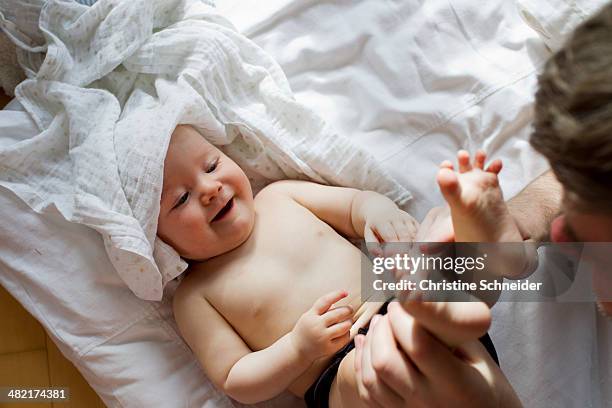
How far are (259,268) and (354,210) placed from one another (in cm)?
18

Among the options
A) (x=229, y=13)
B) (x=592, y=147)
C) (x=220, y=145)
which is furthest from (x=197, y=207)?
(x=592, y=147)

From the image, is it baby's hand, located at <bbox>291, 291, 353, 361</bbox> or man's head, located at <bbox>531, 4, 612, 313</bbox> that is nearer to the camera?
man's head, located at <bbox>531, 4, 612, 313</bbox>

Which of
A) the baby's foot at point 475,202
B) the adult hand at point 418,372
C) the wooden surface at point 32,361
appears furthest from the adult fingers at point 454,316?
the wooden surface at point 32,361

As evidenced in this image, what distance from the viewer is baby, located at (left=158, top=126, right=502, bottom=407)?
994mm

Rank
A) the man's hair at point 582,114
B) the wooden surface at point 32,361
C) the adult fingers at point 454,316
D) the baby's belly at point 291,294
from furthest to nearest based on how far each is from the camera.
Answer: the wooden surface at point 32,361
the baby's belly at point 291,294
the adult fingers at point 454,316
the man's hair at point 582,114

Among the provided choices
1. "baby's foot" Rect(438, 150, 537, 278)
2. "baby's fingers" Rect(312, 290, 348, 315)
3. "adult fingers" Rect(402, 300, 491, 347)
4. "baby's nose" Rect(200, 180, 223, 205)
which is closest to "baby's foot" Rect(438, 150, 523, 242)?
"baby's foot" Rect(438, 150, 537, 278)

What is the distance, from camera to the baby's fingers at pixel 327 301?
0.96 m

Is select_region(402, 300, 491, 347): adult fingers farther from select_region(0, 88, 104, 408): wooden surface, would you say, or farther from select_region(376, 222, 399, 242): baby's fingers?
select_region(0, 88, 104, 408): wooden surface

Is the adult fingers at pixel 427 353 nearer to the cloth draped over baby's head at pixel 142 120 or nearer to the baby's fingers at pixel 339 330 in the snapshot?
the baby's fingers at pixel 339 330

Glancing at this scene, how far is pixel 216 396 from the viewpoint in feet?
3.57

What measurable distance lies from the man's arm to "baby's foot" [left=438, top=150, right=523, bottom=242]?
0.12m

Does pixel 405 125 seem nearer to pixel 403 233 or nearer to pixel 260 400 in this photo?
pixel 403 233

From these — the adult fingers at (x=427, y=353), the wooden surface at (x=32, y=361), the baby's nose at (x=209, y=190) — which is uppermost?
the adult fingers at (x=427, y=353)

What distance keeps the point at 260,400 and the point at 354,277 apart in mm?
239
